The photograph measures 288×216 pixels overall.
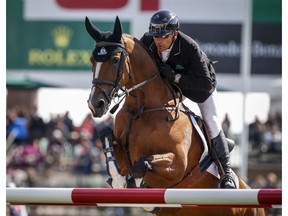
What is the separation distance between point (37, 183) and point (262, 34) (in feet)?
21.5

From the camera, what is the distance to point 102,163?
18.2m

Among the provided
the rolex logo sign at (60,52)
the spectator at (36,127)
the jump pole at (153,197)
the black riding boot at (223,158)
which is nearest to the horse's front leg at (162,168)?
the black riding boot at (223,158)

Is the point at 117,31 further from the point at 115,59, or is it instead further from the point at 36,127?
the point at 36,127

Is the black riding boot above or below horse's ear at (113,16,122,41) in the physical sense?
below

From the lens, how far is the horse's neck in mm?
6996

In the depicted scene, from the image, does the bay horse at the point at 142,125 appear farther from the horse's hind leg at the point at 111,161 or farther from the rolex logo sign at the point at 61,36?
the rolex logo sign at the point at 61,36

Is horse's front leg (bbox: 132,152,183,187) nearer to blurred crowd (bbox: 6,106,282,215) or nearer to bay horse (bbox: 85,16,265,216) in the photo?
bay horse (bbox: 85,16,265,216)

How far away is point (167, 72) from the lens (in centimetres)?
703

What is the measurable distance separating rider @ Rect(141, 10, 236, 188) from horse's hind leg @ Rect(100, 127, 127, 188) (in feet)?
2.39

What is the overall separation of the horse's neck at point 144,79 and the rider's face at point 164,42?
14 cm

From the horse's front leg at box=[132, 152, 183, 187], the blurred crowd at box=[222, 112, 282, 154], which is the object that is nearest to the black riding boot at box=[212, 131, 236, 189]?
the horse's front leg at box=[132, 152, 183, 187]

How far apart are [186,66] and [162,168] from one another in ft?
3.20

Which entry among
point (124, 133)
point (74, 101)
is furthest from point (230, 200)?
point (74, 101)

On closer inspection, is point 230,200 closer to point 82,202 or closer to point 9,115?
point 82,202
